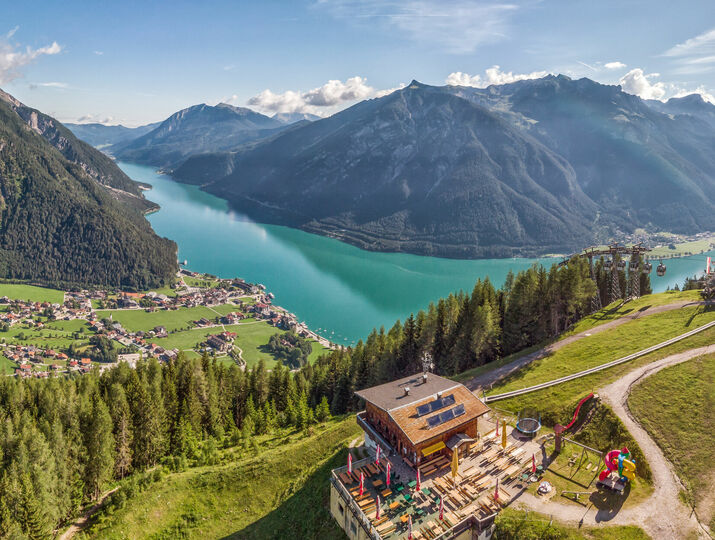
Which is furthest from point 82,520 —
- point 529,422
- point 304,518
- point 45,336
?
point 45,336

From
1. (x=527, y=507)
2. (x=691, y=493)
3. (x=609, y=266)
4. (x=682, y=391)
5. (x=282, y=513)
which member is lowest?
(x=282, y=513)

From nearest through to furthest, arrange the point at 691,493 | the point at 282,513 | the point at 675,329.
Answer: the point at 691,493 → the point at 282,513 → the point at 675,329

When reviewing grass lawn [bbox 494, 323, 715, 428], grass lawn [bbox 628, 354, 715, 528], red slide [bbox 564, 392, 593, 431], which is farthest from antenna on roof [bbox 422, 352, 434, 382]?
grass lawn [bbox 628, 354, 715, 528]

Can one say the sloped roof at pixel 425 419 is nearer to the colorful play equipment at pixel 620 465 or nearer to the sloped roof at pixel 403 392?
the sloped roof at pixel 403 392

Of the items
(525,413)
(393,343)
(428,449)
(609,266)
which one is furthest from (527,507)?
(609,266)

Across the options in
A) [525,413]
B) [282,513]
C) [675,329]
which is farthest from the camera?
[675,329]

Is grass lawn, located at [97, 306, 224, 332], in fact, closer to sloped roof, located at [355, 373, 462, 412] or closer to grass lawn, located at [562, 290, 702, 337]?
grass lawn, located at [562, 290, 702, 337]

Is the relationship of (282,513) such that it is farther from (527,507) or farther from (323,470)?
(527,507)
